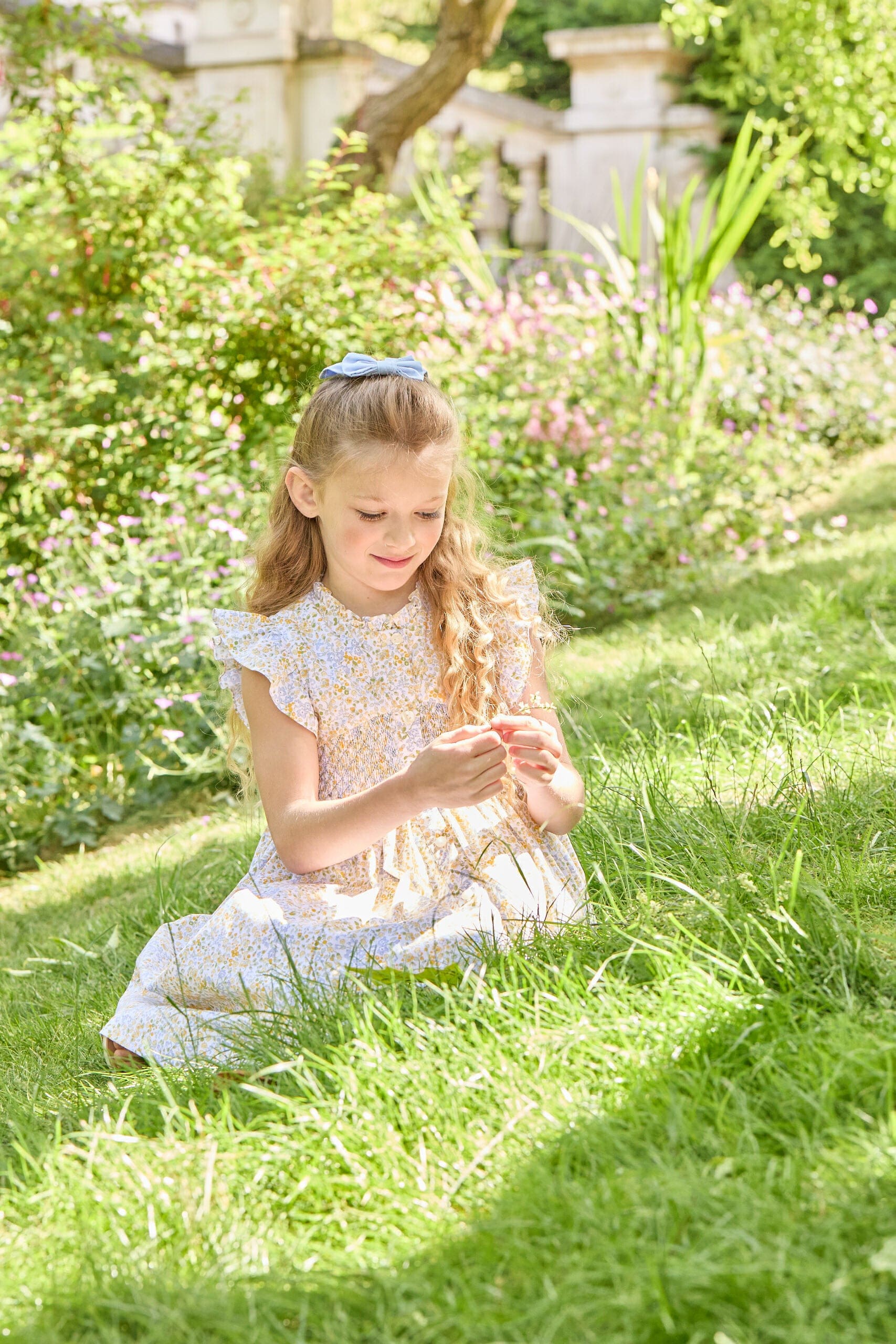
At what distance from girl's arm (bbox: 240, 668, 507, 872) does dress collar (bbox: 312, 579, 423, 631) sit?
191 millimetres

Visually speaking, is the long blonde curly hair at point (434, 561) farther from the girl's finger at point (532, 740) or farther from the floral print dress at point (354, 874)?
the girl's finger at point (532, 740)

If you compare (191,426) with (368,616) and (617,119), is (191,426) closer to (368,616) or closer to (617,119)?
(368,616)

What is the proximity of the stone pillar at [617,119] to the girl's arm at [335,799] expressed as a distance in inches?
360

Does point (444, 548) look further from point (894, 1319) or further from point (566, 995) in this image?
point (894, 1319)

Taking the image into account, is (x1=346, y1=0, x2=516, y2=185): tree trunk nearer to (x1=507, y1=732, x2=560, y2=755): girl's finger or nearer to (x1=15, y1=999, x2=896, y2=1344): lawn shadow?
(x1=507, y1=732, x2=560, y2=755): girl's finger

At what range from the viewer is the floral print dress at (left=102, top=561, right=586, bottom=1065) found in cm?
220

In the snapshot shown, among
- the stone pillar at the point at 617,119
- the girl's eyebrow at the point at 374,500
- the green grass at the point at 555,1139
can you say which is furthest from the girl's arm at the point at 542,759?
the stone pillar at the point at 617,119

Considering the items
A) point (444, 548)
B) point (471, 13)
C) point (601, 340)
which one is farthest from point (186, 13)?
point (444, 548)

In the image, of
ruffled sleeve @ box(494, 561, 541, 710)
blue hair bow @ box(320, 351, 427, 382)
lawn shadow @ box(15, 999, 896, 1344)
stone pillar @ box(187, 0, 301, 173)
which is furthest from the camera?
stone pillar @ box(187, 0, 301, 173)

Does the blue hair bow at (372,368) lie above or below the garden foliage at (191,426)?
above

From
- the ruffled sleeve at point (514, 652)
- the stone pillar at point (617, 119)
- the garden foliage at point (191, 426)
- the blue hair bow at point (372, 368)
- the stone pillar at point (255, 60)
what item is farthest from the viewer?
the stone pillar at point (617, 119)

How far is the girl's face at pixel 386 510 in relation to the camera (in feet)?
7.63

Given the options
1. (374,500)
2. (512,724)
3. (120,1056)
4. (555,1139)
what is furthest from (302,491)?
(555,1139)

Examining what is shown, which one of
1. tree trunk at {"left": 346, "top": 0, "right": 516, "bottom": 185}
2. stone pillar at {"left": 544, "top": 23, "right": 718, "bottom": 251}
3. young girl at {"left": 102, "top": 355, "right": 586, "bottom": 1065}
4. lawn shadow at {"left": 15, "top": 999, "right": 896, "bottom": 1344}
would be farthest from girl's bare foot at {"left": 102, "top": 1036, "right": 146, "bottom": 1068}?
stone pillar at {"left": 544, "top": 23, "right": 718, "bottom": 251}
